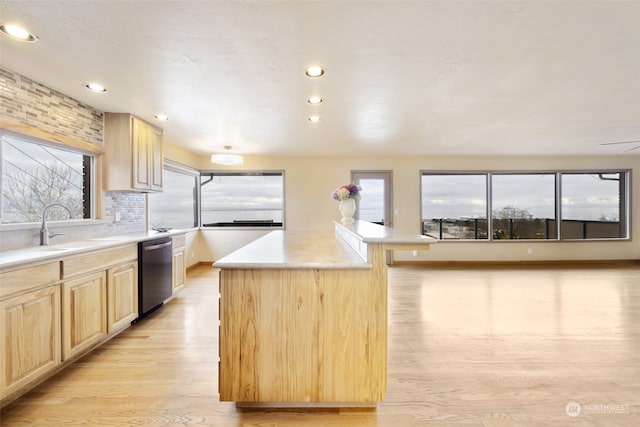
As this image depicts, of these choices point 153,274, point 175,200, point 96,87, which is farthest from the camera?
point 175,200

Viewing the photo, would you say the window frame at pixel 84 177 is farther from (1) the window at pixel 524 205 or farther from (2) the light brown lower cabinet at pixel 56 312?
(1) the window at pixel 524 205

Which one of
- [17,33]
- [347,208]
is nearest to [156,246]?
[17,33]

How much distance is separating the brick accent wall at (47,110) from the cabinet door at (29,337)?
5.02ft

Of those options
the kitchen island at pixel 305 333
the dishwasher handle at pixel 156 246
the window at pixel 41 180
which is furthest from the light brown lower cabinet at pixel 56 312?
the kitchen island at pixel 305 333

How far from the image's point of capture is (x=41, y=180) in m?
2.66

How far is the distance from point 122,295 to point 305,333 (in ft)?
6.69

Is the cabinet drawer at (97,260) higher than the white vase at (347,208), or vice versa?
the white vase at (347,208)

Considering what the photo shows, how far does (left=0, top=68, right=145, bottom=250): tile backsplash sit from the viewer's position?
7.49 feet

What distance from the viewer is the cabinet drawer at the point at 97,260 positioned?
2127 mm

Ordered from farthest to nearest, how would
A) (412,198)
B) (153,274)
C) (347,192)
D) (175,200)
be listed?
(412,198)
(175,200)
(153,274)
(347,192)

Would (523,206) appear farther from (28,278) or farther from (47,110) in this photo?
(47,110)

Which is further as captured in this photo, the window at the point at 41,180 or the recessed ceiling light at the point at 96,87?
the recessed ceiling light at the point at 96,87

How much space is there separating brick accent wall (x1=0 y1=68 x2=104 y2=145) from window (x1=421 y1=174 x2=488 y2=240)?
5.64 meters

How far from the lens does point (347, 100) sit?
2877 mm
